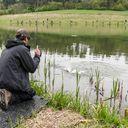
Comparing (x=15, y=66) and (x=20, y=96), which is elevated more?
(x=15, y=66)

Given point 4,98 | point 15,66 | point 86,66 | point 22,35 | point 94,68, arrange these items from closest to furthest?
point 4,98 < point 15,66 < point 22,35 < point 94,68 < point 86,66

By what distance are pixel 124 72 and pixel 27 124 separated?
27.8 feet

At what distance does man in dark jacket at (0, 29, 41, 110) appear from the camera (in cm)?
821

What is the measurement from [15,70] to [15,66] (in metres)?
0.09

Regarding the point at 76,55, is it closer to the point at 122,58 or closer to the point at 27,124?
the point at 122,58

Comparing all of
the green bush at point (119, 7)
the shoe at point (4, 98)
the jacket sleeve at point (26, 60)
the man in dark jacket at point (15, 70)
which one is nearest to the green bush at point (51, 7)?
the green bush at point (119, 7)

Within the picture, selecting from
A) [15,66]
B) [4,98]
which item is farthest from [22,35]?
[4,98]

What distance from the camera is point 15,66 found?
8289 mm

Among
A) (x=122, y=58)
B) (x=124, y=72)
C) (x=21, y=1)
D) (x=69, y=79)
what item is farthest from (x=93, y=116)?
(x=21, y=1)

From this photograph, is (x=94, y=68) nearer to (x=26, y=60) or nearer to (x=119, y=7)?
(x=26, y=60)

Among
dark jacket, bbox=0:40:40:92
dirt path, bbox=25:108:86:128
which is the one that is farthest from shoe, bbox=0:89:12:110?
dirt path, bbox=25:108:86:128

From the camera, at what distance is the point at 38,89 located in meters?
10.0

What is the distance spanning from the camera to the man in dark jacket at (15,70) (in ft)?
26.9

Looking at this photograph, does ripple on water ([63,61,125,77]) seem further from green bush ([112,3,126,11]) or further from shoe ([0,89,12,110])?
green bush ([112,3,126,11])
